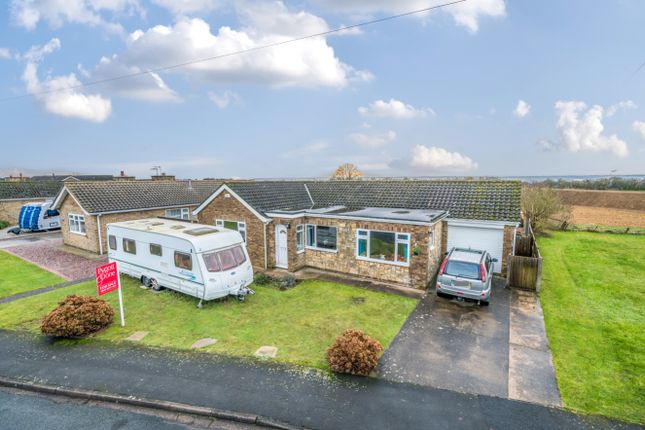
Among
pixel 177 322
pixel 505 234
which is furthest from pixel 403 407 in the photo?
pixel 505 234

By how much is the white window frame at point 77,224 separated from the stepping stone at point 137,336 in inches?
583

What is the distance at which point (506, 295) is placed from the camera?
13.5 m

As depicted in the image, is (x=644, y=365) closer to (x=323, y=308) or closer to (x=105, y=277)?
(x=323, y=308)

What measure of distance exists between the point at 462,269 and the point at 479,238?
4556 millimetres

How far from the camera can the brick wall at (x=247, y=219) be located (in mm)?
16844

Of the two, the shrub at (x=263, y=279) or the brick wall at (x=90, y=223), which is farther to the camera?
the brick wall at (x=90, y=223)

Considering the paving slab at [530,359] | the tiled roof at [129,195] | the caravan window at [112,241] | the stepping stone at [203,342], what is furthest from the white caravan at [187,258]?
the paving slab at [530,359]

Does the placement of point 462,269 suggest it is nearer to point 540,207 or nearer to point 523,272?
point 523,272

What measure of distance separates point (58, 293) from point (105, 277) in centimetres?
556

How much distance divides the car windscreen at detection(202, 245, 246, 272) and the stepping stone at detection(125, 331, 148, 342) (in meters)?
2.79

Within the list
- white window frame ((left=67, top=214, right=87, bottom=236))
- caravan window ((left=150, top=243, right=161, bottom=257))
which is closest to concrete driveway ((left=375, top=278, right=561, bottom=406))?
caravan window ((left=150, top=243, right=161, bottom=257))

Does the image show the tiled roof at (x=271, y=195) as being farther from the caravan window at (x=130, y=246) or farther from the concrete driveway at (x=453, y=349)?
the concrete driveway at (x=453, y=349)

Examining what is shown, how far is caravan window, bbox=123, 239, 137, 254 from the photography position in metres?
14.2

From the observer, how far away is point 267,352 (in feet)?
29.5
